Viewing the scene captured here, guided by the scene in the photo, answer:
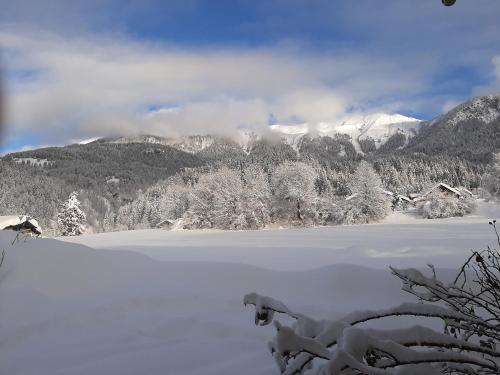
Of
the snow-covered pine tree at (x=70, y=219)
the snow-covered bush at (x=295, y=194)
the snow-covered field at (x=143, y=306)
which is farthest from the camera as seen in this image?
the snow-covered pine tree at (x=70, y=219)

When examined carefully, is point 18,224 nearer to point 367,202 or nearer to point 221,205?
point 221,205

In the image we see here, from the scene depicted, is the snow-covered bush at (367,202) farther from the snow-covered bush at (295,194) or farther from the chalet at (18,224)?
the chalet at (18,224)

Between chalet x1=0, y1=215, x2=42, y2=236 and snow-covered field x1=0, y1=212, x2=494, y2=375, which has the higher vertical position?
chalet x1=0, y1=215, x2=42, y2=236

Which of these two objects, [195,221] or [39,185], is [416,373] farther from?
[39,185]

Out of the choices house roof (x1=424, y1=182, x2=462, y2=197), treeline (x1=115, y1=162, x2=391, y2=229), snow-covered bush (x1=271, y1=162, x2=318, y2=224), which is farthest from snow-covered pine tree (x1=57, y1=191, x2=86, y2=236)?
house roof (x1=424, y1=182, x2=462, y2=197)

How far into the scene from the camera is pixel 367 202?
168 ft

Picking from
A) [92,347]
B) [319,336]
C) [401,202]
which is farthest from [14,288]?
[401,202]

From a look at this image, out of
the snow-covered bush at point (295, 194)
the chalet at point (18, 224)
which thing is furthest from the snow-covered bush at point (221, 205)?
the chalet at point (18, 224)

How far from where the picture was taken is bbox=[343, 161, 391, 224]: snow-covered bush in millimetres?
50688

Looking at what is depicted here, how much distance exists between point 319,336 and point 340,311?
208 inches

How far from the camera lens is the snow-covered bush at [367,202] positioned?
50.7m

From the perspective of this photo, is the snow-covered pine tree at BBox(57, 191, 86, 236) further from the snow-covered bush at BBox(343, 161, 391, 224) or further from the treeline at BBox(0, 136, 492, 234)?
the snow-covered bush at BBox(343, 161, 391, 224)

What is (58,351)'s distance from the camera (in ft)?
16.3

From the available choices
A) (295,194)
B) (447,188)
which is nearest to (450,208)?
(447,188)
